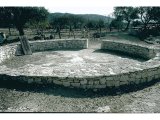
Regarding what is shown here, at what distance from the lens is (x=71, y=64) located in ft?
40.3

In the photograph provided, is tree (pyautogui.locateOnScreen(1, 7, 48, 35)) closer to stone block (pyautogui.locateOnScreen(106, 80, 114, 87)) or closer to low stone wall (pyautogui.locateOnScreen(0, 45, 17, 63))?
low stone wall (pyautogui.locateOnScreen(0, 45, 17, 63))

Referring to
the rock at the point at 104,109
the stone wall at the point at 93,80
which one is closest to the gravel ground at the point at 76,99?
the rock at the point at 104,109

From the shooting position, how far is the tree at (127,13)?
140 feet

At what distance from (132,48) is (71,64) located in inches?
195

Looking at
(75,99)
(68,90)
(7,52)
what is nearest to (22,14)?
(7,52)

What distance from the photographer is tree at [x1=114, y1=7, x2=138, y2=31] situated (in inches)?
1681

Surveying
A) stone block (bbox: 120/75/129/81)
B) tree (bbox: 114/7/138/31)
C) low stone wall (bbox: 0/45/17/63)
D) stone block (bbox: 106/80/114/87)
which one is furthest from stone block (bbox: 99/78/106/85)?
tree (bbox: 114/7/138/31)

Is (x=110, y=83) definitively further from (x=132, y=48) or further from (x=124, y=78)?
(x=132, y=48)

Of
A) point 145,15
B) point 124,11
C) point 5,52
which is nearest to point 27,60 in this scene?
point 5,52

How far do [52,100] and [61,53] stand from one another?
28.6 feet

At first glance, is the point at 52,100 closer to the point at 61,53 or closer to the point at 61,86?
the point at 61,86

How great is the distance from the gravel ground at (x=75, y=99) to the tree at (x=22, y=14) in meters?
17.9

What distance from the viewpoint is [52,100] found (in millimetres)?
7047

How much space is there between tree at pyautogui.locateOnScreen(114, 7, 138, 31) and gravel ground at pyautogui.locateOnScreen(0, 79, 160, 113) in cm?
3629
